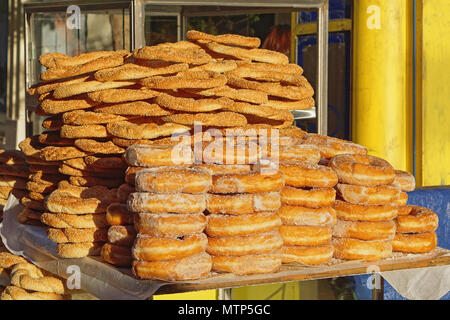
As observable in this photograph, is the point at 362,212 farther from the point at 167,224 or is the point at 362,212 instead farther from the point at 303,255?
the point at 167,224

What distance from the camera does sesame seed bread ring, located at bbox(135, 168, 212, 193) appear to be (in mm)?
2789

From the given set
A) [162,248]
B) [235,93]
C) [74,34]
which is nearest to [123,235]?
[162,248]

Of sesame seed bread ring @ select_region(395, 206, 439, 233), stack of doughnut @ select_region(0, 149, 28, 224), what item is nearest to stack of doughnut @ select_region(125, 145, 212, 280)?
sesame seed bread ring @ select_region(395, 206, 439, 233)

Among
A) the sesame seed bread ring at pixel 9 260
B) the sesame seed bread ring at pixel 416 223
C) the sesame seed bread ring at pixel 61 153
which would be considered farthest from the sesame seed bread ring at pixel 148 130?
A: the sesame seed bread ring at pixel 416 223

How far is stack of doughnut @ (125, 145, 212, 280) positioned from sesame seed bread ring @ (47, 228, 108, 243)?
50 centimetres

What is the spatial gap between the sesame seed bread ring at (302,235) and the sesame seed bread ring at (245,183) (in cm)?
22

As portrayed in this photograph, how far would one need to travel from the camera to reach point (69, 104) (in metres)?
3.52

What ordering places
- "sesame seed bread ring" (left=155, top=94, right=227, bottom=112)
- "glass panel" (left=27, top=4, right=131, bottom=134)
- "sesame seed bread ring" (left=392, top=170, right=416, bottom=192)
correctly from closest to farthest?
"sesame seed bread ring" (left=155, top=94, right=227, bottom=112), "sesame seed bread ring" (left=392, top=170, right=416, bottom=192), "glass panel" (left=27, top=4, right=131, bottom=134)

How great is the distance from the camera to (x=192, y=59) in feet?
11.2

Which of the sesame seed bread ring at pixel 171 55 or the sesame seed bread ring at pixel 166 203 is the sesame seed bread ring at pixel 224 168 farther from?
the sesame seed bread ring at pixel 171 55

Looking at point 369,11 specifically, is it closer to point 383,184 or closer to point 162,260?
point 383,184

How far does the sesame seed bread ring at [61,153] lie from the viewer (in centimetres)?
353

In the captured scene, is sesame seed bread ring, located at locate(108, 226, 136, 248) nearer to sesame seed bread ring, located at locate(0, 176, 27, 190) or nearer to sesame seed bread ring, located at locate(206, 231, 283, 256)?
sesame seed bread ring, located at locate(206, 231, 283, 256)

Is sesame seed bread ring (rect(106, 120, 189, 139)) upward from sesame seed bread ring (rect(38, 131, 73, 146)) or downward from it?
upward
